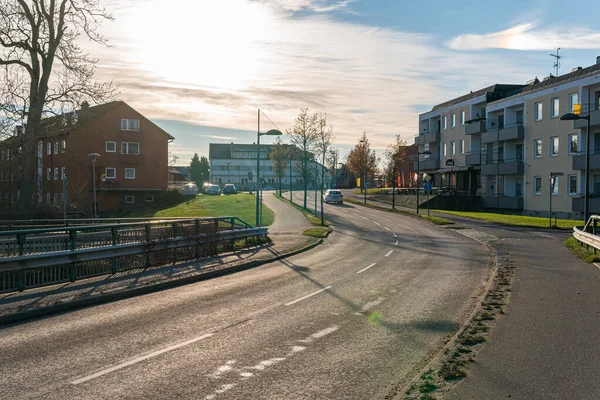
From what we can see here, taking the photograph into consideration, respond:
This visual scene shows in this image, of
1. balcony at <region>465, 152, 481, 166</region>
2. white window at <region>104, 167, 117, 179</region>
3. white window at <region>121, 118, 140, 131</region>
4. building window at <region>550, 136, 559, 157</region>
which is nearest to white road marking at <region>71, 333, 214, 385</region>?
building window at <region>550, 136, 559, 157</region>

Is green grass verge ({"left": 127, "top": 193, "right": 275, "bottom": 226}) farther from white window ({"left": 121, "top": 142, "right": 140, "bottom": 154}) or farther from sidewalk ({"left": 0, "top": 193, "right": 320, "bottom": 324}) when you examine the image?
sidewalk ({"left": 0, "top": 193, "right": 320, "bottom": 324})

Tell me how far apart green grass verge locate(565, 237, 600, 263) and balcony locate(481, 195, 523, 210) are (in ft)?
83.5

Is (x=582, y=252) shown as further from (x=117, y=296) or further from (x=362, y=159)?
(x=362, y=159)

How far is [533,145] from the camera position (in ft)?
151

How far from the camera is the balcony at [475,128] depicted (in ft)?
176

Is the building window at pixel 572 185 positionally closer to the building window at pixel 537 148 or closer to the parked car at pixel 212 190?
the building window at pixel 537 148

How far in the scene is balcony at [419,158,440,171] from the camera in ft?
210

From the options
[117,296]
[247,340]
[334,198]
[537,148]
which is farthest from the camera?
[334,198]

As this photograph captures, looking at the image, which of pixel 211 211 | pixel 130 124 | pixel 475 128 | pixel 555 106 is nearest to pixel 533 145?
pixel 555 106

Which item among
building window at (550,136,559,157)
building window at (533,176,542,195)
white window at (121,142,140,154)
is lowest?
building window at (533,176,542,195)

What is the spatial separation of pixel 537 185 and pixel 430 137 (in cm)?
2004

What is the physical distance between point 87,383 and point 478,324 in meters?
5.77

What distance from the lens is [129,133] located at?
206 ft

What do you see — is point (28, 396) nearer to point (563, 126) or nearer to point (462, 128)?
point (563, 126)
